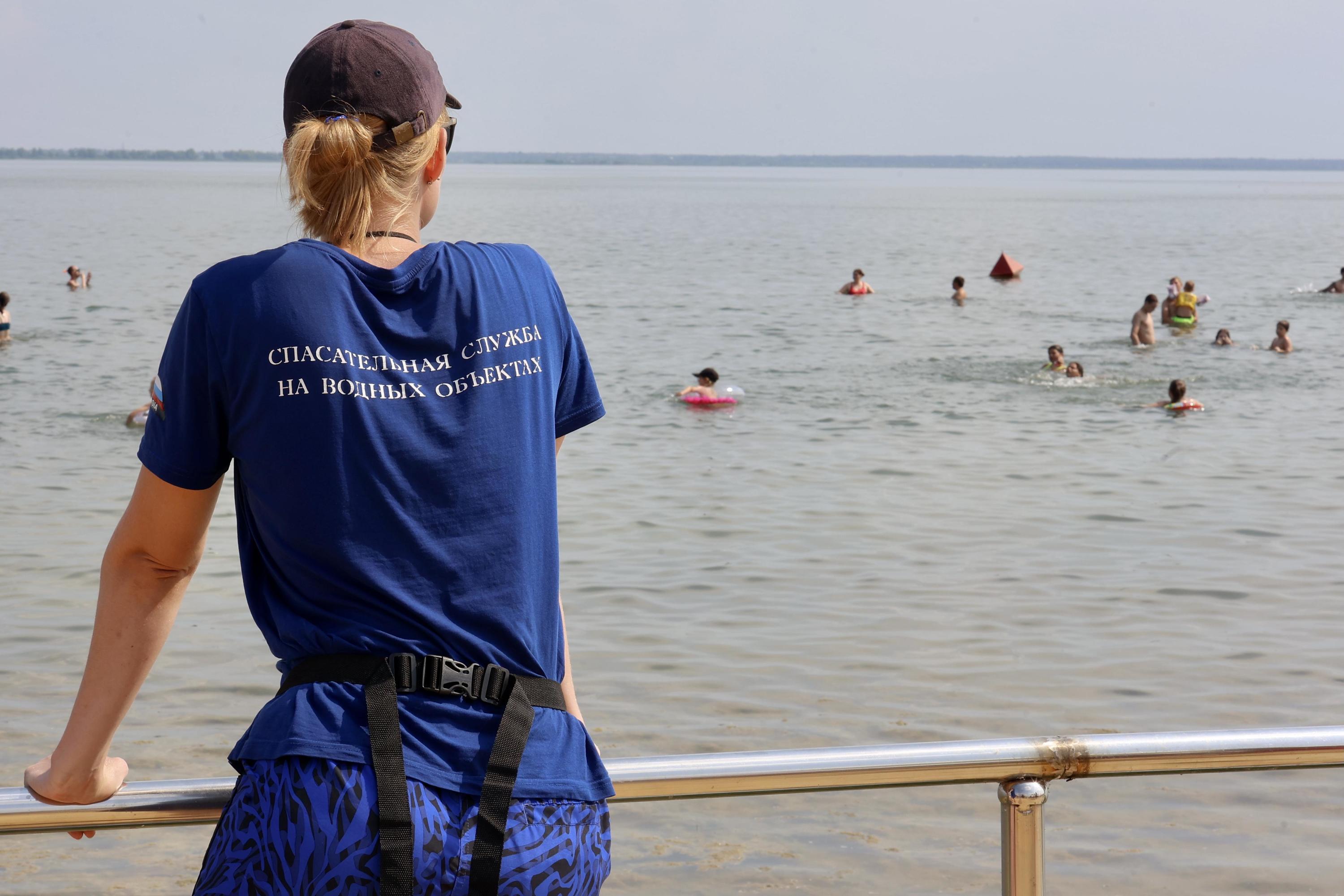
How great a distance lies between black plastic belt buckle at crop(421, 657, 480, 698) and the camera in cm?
151

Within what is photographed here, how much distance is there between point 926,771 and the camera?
5.57 feet

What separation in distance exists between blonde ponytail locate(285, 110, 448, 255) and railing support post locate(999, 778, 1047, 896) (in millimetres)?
1104

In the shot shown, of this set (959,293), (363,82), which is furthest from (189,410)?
(959,293)

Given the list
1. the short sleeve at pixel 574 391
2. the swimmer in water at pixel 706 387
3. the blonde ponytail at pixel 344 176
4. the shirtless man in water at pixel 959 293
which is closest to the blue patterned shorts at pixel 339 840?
the short sleeve at pixel 574 391

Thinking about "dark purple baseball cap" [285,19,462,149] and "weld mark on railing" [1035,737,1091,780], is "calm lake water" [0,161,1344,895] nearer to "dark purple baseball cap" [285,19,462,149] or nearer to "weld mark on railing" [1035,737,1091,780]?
"dark purple baseball cap" [285,19,462,149]

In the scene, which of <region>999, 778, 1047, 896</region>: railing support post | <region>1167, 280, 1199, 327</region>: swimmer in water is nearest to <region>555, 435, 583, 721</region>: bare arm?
<region>999, 778, 1047, 896</region>: railing support post

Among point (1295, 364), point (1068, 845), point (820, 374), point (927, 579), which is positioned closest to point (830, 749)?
point (1068, 845)

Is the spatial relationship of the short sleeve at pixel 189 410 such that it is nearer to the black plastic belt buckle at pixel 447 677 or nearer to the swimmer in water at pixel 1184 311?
the black plastic belt buckle at pixel 447 677

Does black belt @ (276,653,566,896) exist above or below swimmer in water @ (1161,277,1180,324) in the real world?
above

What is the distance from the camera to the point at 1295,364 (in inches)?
929

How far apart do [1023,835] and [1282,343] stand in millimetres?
25363

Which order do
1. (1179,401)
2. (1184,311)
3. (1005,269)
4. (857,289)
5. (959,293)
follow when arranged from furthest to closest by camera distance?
(1005,269), (857,289), (959,293), (1184,311), (1179,401)

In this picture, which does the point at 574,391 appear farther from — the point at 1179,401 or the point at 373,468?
the point at 1179,401

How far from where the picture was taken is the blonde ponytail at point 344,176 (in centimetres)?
157
